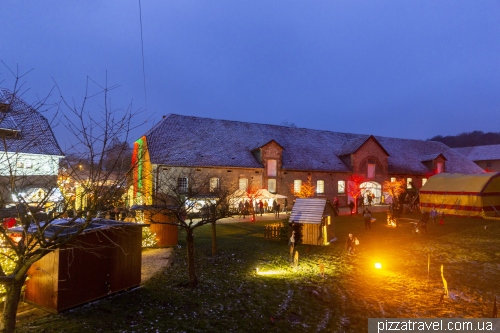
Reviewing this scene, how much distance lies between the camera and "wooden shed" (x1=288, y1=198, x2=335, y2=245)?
52.0 feet

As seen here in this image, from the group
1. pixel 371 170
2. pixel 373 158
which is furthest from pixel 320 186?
pixel 373 158

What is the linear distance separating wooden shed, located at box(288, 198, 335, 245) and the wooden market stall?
16.5 metres

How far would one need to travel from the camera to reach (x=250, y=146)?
110 ft

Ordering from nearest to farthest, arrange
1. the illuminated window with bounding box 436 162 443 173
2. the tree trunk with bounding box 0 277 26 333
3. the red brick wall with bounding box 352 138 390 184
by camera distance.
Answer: the tree trunk with bounding box 0 277 26 333
the red brick wall with bounding box 352 138 390 184
the illuminated window with bounding box 436 162 443 173

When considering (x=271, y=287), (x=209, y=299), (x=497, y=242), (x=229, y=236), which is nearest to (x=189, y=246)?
(x=209, y=299)

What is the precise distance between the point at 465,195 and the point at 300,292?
25.6 m

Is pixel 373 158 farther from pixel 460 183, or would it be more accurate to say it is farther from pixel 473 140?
pixel 473 140

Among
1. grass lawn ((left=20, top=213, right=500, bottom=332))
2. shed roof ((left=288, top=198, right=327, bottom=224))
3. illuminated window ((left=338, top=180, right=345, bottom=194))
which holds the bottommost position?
grass lawn ((left=20, top=213, right=500, bottom=332))

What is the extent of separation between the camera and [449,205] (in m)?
28.3

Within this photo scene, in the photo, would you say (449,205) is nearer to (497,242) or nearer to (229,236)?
(497,242)

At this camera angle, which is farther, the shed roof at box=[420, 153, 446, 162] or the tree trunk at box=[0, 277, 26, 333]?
the shed roof at box=[420, 153, 446, 162]

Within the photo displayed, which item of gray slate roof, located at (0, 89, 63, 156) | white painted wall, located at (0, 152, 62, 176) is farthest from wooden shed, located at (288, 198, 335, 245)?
gray slate roof, located at (0, 89, 63, 156)

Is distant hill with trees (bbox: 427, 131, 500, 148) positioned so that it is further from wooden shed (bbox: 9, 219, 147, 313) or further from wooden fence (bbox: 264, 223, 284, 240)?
wooden shed (bbox: 9, 219, 147, 313)

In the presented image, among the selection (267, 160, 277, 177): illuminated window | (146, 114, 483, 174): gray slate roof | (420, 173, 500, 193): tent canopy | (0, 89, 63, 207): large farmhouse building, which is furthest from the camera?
(267, 160, 277, 177): illuminated window
